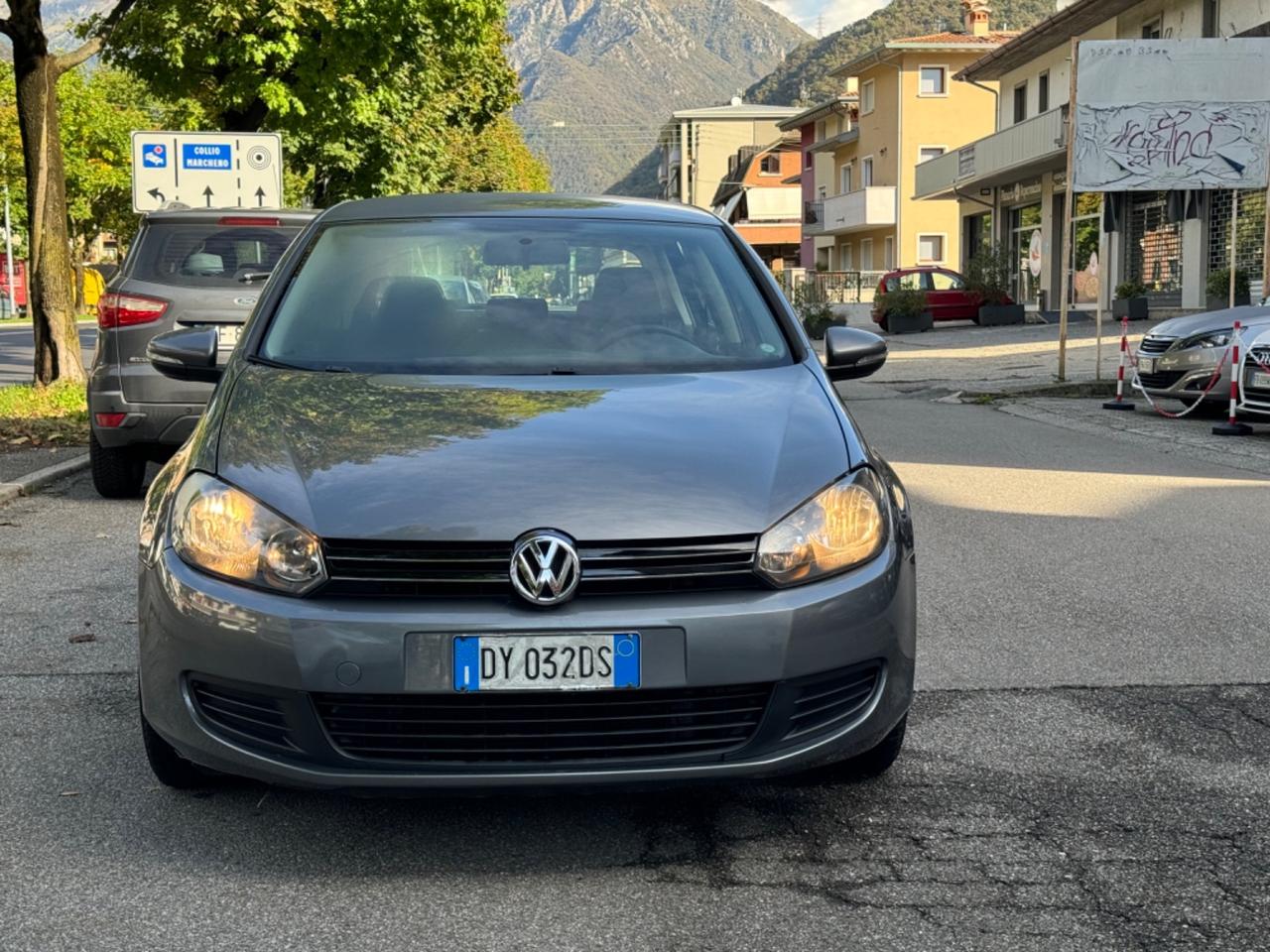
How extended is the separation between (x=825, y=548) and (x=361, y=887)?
1.20 metres

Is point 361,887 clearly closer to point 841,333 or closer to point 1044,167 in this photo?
point 841,333

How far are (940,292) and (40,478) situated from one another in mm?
27564

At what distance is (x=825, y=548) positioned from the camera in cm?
329

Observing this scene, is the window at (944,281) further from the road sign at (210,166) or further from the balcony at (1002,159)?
the road sign at (210,166)

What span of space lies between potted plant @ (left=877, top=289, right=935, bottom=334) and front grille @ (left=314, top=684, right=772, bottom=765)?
103 ft

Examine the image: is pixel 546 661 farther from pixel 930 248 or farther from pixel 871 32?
pixel 871 32

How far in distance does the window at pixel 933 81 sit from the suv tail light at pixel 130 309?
4830 centimetres

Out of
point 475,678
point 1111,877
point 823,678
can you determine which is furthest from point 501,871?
point 1111,877

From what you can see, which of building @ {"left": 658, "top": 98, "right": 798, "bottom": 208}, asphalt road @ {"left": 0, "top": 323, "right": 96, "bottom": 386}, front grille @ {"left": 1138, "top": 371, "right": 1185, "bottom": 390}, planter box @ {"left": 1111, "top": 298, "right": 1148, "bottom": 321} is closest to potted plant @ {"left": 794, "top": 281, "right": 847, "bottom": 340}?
planter box @ {"left": 1111, "top": 298, "right": 1148, "bottom": 321}

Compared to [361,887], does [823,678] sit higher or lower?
higher

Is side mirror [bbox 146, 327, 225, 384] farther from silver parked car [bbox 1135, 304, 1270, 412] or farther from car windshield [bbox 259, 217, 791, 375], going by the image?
silver parked car [bbox 1135, 304, 1270, 412]

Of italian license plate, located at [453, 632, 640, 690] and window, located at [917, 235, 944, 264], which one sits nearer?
italian license plate, located at [453, 632, 640, 690]

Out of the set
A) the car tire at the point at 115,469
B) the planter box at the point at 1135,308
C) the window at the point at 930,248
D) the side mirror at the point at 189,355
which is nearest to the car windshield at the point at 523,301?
the side mirror at the point at 189,355

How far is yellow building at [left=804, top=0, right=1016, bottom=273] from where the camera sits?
5328cm
